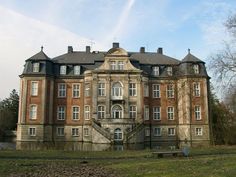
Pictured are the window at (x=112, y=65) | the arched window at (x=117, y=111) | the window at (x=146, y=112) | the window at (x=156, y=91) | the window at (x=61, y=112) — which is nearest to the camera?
the arched window at (x=117, y=111)

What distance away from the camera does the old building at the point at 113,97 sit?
42281mm

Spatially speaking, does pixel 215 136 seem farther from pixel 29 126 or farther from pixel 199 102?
pixel 29 126

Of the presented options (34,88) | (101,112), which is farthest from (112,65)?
(34,88)

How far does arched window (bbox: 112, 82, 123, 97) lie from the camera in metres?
42.6

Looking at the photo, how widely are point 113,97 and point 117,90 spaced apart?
110 cm

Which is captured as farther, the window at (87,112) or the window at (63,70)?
the window at (63,70)

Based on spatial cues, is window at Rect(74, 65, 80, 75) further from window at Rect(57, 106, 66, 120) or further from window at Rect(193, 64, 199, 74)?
window at Rect(193, 64, 199, 74)

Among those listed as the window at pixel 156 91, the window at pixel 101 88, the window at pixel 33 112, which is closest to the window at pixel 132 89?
the window at pixel 156 91

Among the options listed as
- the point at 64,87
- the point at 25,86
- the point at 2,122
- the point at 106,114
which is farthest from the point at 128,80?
the point at 2,122

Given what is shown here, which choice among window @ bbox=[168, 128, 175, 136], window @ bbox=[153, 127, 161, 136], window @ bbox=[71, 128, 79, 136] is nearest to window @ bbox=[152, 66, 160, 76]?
window @ bbox=[153, 127, 161, 136]

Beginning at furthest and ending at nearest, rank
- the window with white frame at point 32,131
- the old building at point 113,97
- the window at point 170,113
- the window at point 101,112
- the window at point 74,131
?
the window at point 170,113
the window at point 74,131
the old building at point 113,97
the window with white frame at point 32,131
the window at point 101,112

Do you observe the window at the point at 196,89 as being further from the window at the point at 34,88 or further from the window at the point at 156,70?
the window at the point at 34,88

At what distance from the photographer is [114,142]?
123 ft

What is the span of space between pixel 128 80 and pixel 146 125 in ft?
21.1
